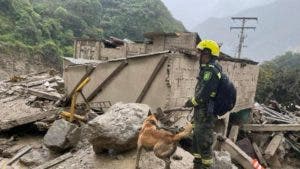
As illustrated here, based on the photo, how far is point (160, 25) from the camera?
61156 millimetres

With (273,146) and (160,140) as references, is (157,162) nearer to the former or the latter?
(160,140)

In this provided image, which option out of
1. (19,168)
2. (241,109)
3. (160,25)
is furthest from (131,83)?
(160,25)

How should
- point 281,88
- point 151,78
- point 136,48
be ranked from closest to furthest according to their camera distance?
point 151,78
point 136,48
point 281,88

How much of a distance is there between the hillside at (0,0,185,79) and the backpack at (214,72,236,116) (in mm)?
35695

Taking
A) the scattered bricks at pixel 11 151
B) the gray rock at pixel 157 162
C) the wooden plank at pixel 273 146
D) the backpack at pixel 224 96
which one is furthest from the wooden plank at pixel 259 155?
the backpack at pixel 224 96

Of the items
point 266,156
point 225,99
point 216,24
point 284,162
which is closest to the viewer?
point 225,99

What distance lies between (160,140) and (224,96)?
3.68ft

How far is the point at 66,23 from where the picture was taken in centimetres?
5312

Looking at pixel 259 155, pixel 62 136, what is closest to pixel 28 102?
pixel 62 136

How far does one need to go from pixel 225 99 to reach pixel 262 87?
23.6m

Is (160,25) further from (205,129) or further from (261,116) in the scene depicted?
(205,129)

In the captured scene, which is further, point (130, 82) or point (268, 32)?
point (268, 32)

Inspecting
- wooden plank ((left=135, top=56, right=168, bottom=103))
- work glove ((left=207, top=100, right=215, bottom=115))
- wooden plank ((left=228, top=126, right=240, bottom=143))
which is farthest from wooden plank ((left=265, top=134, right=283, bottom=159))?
work glove ((left=207, top=100, right=215, bottom=115))

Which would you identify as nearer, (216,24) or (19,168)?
(19,168)
